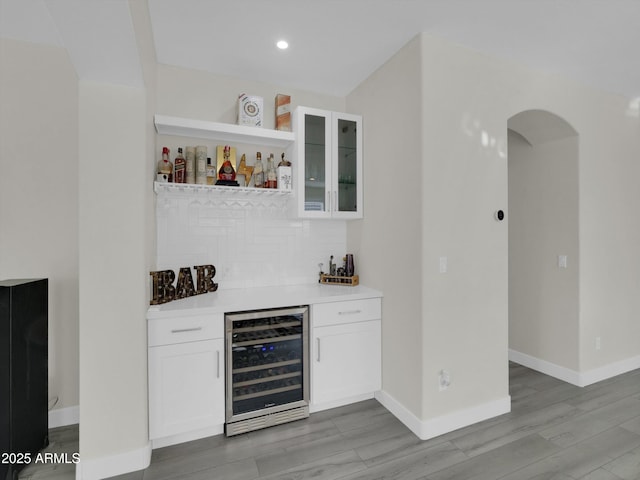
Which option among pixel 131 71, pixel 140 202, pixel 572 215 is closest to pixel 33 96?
pixel 131 71

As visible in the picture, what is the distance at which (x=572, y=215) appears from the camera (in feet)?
9.91

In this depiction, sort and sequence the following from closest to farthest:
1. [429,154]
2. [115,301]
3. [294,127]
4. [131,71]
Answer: [131,71], [115,301], [429,154], [294,127]

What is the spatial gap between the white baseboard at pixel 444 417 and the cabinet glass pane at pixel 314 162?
1712 millimetres

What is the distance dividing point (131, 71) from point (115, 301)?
4.21 ft

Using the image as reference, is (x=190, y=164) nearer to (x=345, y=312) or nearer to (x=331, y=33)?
(x=331, y=33)

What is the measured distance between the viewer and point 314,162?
2.87 m

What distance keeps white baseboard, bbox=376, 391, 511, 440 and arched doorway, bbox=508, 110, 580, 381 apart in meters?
1.09

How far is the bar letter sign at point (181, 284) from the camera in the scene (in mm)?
2225

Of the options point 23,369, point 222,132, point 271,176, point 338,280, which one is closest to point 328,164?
point 271,176

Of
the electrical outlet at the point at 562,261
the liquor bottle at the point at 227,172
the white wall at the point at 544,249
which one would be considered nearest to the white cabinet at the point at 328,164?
the liquor bottle at the point at 227,172

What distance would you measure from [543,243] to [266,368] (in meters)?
2.94

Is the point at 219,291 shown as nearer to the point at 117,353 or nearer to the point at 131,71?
the point at 117,353

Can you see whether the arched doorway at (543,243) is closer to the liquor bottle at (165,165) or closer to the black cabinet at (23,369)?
the liquor bottle at (165,165)

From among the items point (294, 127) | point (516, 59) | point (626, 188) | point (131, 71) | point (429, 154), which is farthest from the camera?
point (626, 188)
